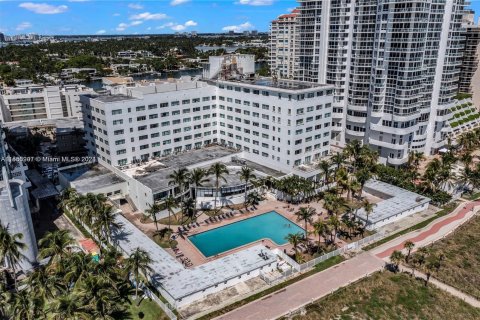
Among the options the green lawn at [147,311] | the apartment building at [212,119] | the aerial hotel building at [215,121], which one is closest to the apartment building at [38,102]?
the aerial hotel building at [215,121]

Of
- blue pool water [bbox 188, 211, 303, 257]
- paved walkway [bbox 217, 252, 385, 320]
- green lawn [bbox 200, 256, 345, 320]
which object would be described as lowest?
paved walkway [bbox 217, 252, 385, 320]

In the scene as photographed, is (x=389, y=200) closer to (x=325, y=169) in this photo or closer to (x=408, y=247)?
(x=325, y=169)

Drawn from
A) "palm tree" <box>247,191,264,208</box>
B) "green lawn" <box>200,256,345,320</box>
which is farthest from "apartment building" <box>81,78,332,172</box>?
"green lawn" <box>200,256,345,320</box>

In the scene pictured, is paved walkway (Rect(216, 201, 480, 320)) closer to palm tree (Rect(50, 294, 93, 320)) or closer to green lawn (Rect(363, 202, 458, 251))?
green lawn (Rect(363, 202, 458, 251))

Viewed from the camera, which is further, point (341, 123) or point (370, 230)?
point (341, 123)

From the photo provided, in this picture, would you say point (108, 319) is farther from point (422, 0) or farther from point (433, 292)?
point (422, 0)

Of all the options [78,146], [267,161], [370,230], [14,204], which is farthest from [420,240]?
[78,146]
